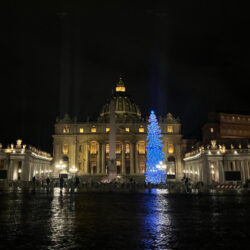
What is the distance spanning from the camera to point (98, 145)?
8806 centimetres

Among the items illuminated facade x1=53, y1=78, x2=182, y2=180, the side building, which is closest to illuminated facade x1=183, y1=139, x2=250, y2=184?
the side building

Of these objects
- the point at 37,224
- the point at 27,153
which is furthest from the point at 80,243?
the point at 27,153

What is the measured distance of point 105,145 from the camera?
87.0 metres

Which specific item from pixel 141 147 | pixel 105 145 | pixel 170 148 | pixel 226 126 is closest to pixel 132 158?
pixel 141 147

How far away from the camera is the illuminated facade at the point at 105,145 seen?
86375mm

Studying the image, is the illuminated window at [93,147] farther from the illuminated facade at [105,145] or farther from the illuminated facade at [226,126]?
the illuminated facade at [226,126]

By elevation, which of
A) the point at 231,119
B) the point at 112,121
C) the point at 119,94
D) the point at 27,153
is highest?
the point at 119,94

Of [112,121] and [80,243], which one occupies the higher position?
[112,121]

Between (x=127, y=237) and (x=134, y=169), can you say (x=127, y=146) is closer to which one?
(x=134, y=169)

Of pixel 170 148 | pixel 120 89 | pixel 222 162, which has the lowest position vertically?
pixel 222 162

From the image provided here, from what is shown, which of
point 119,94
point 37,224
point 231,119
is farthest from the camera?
point 119,94

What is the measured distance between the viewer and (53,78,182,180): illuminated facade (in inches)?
3401

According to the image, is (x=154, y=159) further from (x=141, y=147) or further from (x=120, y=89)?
(x=120, y=89)

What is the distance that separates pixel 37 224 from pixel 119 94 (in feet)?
338
